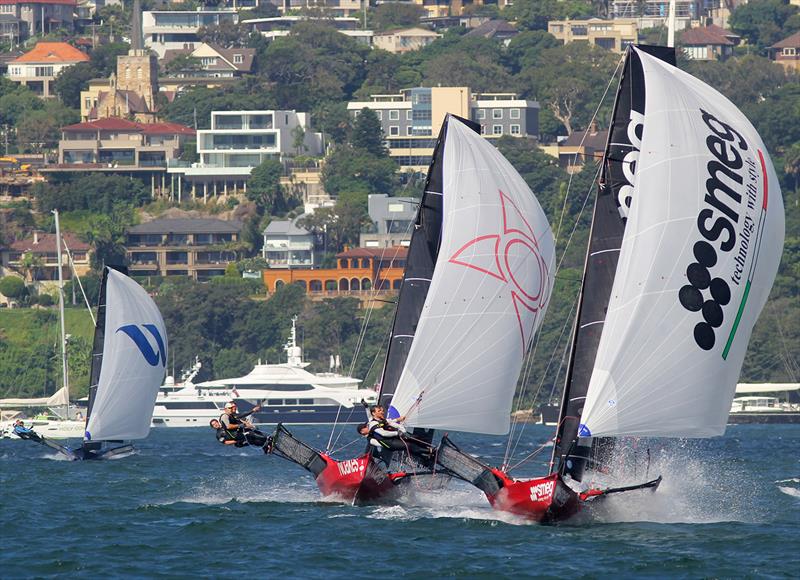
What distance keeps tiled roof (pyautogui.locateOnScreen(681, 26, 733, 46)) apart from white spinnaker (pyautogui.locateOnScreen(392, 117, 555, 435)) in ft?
496

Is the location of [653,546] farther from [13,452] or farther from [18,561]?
[13,452]

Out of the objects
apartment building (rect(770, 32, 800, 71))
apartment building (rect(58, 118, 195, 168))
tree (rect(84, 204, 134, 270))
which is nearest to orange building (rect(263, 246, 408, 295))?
tree (rect(84, 204, 134, 270))

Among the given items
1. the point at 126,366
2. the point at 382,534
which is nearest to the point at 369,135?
the point at 126,366

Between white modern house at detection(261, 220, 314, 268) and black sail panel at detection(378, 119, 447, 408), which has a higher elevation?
black sail panel at detection(378, 119, 447, 408)

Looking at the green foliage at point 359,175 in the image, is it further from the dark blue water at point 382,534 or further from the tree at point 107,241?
the dark blue water at point 382,534

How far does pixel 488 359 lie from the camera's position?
3441cm

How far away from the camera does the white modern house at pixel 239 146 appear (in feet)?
490

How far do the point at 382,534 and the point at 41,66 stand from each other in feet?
511

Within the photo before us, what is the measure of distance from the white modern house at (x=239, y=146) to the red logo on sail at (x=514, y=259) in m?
114

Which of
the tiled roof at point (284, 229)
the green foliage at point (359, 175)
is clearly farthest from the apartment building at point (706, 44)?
the tiled roof at point (284, 229)

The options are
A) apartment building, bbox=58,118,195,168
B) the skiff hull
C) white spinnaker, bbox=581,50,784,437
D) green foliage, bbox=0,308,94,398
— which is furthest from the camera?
apartment building, bbox=58,118,195,168

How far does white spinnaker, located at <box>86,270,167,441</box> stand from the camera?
5522 cm

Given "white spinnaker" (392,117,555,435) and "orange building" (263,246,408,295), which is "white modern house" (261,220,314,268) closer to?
"orange building" (263,246,408,295)

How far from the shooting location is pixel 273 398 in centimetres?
9925
